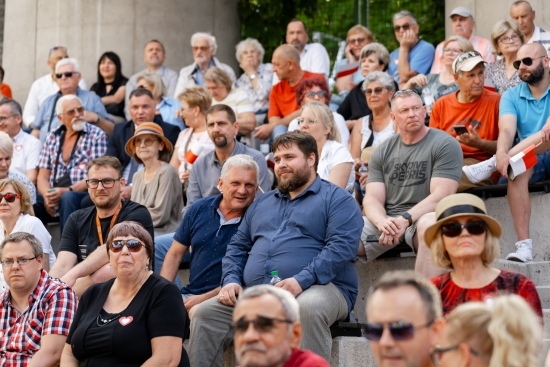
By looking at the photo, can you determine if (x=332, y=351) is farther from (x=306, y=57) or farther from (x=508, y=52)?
(x=306, y=57)

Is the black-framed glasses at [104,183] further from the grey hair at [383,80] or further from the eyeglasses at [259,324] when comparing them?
the eyeglasses at [259,324]

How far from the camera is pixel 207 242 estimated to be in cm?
814

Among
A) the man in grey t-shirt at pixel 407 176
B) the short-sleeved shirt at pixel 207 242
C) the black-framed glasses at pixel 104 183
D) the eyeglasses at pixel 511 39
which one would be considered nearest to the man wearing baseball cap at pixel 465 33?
the eyeglasses at pixel 511 39

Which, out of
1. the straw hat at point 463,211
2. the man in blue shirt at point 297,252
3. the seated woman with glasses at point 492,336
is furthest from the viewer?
the man in blue shirt at point 297,252

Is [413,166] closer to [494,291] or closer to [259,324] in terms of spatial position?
[494,291]

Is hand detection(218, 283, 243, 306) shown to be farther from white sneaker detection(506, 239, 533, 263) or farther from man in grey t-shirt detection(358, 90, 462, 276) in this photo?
white sneaker detection(506, 239, 533, 263)

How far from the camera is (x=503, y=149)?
854cm

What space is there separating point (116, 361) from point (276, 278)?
114 cm

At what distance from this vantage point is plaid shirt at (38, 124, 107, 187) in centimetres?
1132

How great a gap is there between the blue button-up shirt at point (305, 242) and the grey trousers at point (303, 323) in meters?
0.10

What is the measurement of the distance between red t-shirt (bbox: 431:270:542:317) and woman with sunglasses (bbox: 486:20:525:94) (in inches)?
171

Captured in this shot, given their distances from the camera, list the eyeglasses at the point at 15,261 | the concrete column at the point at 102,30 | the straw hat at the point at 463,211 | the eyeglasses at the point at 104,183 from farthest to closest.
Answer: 1. the concrete column at the point at 102,30
2. the eyeglasses at the point at 104,183
3. the eyeglasses at the point at 15,261
4. the straw hat at the point at 463,211

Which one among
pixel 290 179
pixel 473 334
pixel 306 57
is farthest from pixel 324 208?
pixel 306 57

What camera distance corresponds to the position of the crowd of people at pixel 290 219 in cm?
479
